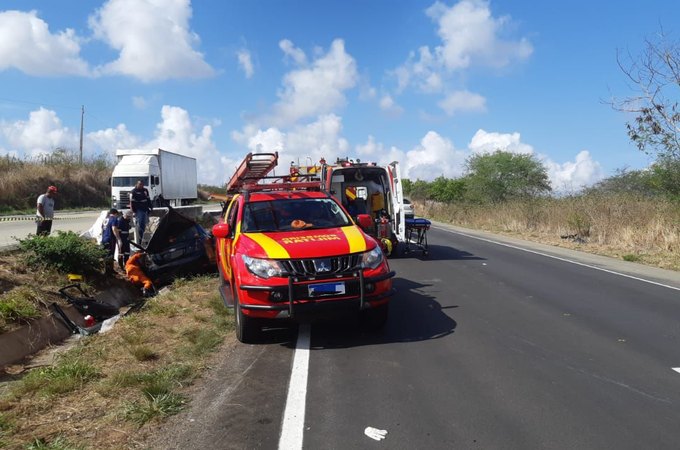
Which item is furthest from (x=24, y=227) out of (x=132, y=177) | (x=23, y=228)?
(x=132, y=177)

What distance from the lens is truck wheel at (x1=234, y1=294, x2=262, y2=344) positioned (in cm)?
634

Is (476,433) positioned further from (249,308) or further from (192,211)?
(192,211)

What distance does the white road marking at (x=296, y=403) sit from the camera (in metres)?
3.88

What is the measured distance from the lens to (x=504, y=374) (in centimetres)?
525

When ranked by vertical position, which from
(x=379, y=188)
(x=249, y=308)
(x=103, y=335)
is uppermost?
(x=379, y=188)

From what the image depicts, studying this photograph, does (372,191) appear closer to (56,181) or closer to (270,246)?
(270,246)

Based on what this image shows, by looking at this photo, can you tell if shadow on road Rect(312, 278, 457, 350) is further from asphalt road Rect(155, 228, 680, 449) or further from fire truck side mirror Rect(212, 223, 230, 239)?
fire truck side mirror Rect(212, 223, 230, 239)

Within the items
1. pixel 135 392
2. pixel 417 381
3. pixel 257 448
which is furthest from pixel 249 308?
pixel 257 448

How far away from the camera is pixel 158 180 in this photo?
31297 mm

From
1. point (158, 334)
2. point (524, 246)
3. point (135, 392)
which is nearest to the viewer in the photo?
point (135, 392)

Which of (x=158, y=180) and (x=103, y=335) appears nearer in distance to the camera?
(x=103, y=335)

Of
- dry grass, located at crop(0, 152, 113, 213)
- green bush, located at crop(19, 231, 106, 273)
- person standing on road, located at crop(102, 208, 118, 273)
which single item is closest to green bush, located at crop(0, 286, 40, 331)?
→ green bush, located at crop(19, 231, 106, 273)

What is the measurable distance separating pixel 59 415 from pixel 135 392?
0.62m

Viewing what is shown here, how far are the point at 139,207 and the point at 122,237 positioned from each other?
192 centimetres
